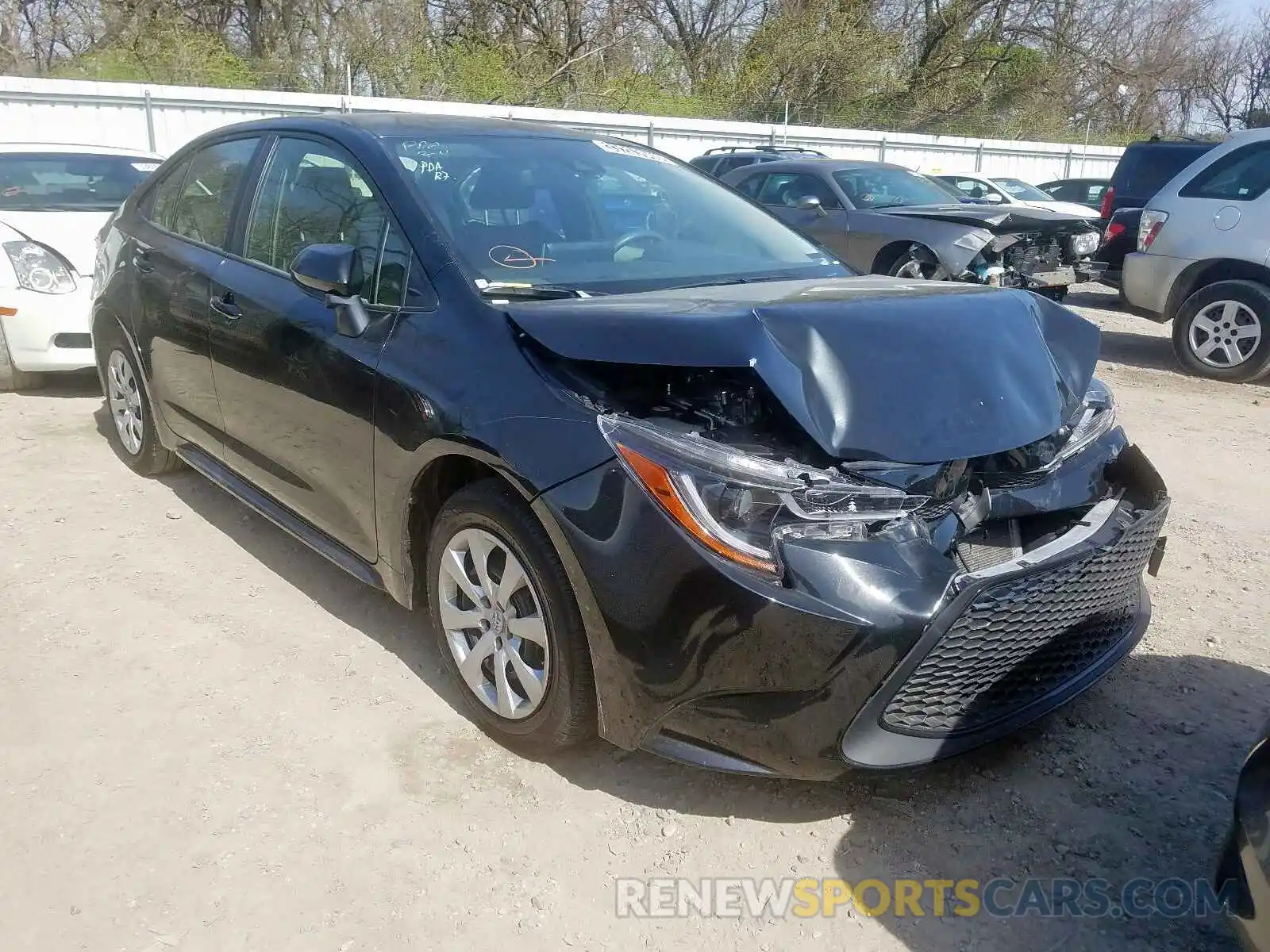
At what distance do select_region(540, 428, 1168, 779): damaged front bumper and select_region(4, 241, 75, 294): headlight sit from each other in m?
5.07

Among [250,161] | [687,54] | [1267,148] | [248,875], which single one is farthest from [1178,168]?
[687,54]

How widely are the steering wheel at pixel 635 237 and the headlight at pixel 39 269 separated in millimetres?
4379

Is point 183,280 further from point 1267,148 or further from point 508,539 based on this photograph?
point 1267,148

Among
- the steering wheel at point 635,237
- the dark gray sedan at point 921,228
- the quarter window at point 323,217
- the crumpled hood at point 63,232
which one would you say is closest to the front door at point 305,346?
the quarter window at point 323,217

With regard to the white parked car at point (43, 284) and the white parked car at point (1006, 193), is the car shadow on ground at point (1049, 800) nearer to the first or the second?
the white parked car at point (43, 284)

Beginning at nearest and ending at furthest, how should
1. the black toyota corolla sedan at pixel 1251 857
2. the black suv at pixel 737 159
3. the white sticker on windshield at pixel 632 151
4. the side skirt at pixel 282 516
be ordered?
the black toyota corolla sedan at pixel 1251 857 < the side skirt at pixel 282 516 < the white sticker on windshield at pixel 632 151 < the black suv at pixel 737 159

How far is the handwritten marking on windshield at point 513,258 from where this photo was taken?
3.00 metres

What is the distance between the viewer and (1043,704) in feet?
8.45

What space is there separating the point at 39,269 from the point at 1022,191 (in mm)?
14132

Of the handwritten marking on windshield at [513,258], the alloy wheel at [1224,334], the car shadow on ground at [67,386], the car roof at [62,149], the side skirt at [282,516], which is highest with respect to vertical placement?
the car roof at [62,149]

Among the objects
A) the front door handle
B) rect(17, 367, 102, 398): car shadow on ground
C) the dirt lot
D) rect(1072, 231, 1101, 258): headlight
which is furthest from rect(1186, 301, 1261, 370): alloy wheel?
rect(17, 367, 102, 398): car shadow on ground

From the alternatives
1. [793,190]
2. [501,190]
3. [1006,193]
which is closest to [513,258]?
[501,190]

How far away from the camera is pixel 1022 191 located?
1612 cm

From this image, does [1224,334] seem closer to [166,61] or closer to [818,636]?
[818,636]
